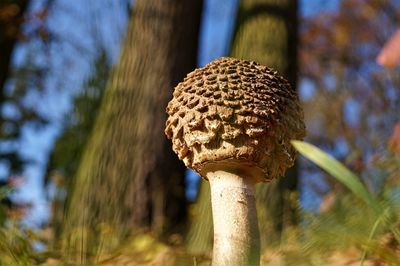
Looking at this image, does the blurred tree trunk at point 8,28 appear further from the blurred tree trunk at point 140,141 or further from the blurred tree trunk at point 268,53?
the blurred tree trunk at point 268,53

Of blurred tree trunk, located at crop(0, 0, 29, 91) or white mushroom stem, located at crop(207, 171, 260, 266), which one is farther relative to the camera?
blurred tree trunk, located at crop(0, 0, 29, 91)

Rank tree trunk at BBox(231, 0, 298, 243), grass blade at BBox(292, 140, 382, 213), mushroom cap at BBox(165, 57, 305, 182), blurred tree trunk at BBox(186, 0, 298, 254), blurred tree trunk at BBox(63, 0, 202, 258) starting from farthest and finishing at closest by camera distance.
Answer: blurred tree trunk at BBox(63, 0, 202, 258) < tree trunk at BBox(231, 0, 298, 243) < blurred tree trunk at BBox(186, 0, 298, 254) < mushroom cap at BBox(165, 57, 305, 182) < grass blade at BBox(292, 140, 382, 213)

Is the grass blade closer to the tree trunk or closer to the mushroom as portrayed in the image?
the mushroom

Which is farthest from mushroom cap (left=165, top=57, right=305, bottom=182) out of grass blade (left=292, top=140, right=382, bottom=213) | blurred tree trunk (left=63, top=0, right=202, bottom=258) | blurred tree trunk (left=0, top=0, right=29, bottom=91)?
blurred tree trunk (left=0, top=0, right=29, bottom=91)

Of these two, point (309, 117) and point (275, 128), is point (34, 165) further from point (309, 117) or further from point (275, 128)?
point (275, 128)

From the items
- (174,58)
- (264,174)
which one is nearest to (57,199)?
(174,58)

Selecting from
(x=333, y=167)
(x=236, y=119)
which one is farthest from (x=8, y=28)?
(x=333, y=167)

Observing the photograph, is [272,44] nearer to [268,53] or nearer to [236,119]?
[268,53]
